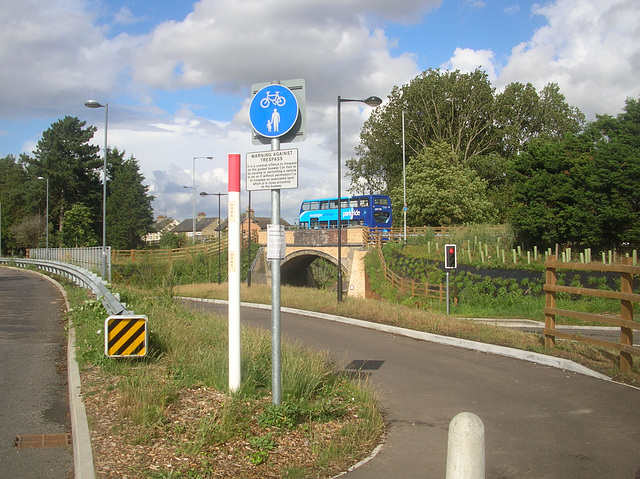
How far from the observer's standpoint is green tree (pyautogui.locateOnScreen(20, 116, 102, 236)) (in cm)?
6444

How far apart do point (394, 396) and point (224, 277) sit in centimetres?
3846

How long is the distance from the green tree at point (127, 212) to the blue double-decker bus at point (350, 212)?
26.8 m

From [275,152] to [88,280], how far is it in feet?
50.0

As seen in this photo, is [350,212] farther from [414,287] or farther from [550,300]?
[550,300]

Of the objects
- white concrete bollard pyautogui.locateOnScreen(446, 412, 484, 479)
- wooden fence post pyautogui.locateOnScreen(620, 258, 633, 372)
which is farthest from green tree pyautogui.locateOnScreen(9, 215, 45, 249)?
white concrete bollard pyautogui.locateOnScreen(446, 412, 484, 479)

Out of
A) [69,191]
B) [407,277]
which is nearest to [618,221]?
[407,277]

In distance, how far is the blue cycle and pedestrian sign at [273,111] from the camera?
20.2 ft

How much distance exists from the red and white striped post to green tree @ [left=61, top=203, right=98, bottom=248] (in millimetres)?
57129

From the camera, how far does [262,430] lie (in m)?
5.44

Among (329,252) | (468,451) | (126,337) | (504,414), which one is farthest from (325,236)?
(468,451)

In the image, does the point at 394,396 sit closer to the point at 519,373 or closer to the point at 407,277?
the point at 519,373

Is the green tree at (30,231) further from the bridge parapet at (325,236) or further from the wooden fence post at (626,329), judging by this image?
the wooden fence post at (626,329)

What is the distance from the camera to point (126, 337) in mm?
7684

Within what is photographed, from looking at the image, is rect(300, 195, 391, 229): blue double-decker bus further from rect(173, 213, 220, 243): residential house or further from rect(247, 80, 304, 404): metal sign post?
rect(173, 213, 220, 243): residential house
